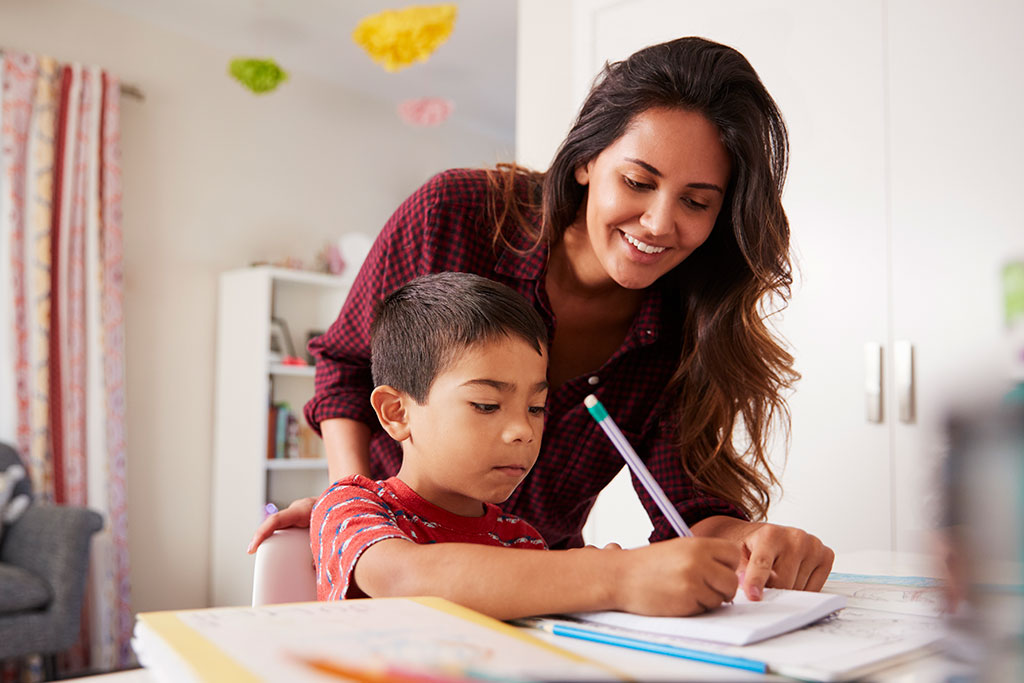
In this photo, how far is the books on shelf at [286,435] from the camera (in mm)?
4059

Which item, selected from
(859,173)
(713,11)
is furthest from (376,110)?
(859,173)

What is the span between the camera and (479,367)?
849mm

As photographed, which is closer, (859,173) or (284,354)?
(859,173)

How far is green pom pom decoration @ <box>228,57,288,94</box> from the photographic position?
345cm

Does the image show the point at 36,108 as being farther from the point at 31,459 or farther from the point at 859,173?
→ the point at 859,173

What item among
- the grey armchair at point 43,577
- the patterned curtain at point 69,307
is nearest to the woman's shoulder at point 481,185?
the grey armchair at point 43,577

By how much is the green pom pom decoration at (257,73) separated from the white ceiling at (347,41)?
0.42 m

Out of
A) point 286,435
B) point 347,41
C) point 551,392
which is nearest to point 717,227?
point 551,392

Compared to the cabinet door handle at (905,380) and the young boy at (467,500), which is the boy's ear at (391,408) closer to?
the young boy at (467,500)

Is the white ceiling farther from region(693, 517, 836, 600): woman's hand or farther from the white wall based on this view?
region(693, 517, 836, 600): woman's hand

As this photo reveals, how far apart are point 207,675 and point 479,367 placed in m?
0.49

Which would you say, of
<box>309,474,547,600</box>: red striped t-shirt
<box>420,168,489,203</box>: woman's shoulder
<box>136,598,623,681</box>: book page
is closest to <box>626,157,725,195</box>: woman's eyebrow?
<box>420,168,489,203</box>: woman's shoulder

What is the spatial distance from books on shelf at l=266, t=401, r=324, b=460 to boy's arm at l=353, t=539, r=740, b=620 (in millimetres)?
3481

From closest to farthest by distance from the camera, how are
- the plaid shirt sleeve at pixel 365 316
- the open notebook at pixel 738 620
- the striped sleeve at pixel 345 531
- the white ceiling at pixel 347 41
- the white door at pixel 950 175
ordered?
1. the open notebook at pixel 738 620
2. the striped sleeve at pixel 345 531
3. the plaid shirt sleeve at pixel 365 316
4. the white door at pixel 950 175
5. the white ceiling at pixel 347 41
